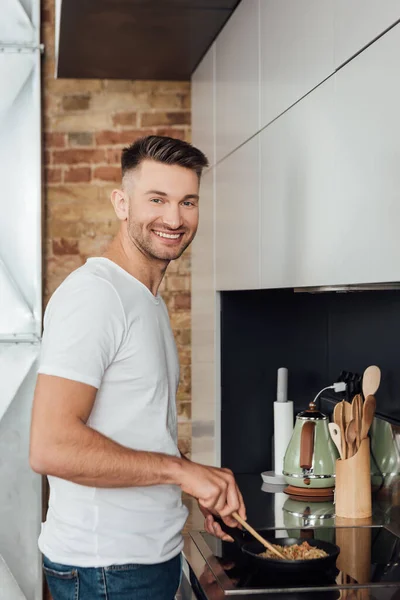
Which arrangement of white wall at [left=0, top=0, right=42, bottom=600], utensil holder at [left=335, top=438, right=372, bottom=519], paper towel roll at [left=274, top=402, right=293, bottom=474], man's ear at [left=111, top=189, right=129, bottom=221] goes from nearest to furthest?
man's ear at [left=111, top=189, right=129, bottom=221], utensil holder at [left=335, top=438, right=372, bottom=519], paper towel roll at [left=274, top=402, right=293, bottom=474], white wall at [left=0, top=0, right=42, bottom=600]

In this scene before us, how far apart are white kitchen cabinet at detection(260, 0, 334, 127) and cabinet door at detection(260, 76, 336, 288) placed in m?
0.03

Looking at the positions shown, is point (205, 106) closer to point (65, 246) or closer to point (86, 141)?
point (86, 141)

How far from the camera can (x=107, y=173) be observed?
340 centimetres

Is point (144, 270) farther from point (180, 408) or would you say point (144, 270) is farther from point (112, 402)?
point (180, 408)

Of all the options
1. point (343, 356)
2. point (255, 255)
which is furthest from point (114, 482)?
point (343, 356)

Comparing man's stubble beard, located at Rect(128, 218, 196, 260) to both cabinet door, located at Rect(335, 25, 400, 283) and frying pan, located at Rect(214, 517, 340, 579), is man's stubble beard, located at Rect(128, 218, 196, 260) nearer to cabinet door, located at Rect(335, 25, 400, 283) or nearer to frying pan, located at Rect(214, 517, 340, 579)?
cabinet door, located at Rect(335, 25, 400, 283)

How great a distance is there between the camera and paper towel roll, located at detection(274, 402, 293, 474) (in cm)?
281

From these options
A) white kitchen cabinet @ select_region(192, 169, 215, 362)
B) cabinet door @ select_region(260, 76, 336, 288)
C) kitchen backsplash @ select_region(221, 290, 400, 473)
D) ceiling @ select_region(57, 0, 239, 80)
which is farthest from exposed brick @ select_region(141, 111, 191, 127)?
cabinet door @ select_region(260, 76, 336, 288)

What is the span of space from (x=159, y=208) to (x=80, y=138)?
1.70 meters

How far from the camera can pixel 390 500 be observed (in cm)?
237

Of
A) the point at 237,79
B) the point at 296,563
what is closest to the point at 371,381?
the point at 296,563

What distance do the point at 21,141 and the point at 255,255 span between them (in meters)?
1.20

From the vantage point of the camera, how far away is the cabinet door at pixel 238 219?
2.38 meters

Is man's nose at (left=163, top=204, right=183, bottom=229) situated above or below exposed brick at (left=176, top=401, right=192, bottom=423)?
above
